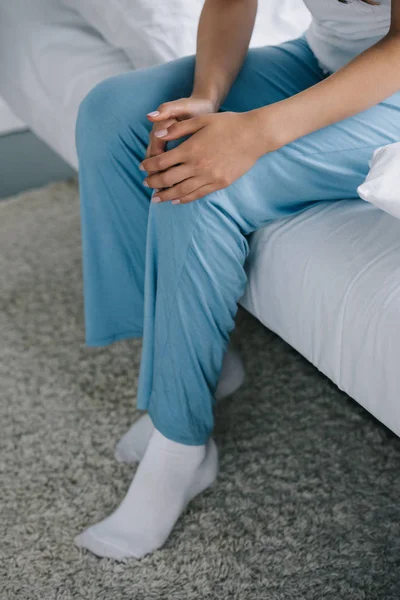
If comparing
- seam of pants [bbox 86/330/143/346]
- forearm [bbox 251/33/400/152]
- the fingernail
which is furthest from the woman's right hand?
seam of pants [bbox 86/330/143/346]

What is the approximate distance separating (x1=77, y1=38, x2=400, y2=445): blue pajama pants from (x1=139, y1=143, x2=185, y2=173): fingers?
0.05 meters

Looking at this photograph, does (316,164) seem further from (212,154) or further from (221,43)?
(221,43)

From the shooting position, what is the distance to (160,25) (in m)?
1.35

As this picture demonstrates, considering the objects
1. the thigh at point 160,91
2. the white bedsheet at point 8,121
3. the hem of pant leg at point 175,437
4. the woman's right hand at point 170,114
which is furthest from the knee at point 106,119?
the white bedsheet at point 8,121

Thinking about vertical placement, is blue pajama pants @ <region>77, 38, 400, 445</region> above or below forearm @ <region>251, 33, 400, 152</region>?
below

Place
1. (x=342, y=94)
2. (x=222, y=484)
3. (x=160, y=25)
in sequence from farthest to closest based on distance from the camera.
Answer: (x=160, y=25) → (x=222, y=484) → (x=342, y=94)

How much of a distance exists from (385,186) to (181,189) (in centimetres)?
26

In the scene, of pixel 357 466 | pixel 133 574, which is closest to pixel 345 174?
pixel 357 466

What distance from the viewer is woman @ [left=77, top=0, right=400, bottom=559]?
0.91m

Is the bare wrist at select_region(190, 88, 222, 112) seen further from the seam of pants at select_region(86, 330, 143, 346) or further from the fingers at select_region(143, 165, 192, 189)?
the seam of pants at select_region(86, 330, 143, 346)

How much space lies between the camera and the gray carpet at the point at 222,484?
1.00 metres

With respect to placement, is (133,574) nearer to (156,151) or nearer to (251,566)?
(251,566)

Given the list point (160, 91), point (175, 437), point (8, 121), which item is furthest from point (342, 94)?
point (8, 121)

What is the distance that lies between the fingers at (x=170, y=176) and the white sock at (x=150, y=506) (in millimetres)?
359
